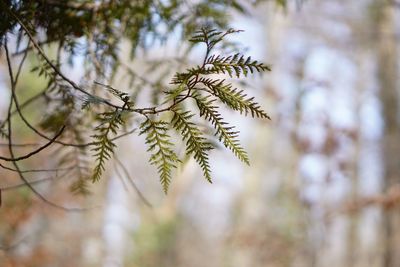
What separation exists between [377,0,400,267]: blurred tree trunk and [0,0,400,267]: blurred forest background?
2 cm

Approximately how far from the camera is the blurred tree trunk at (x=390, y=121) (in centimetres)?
752

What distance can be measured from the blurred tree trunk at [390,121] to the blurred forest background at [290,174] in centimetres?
2

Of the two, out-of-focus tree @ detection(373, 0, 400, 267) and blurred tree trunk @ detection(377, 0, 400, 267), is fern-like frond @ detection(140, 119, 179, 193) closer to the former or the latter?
out-of-focus tree @ detection(373, 0, 400, 267)

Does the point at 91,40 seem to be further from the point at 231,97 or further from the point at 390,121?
the point at 390,121

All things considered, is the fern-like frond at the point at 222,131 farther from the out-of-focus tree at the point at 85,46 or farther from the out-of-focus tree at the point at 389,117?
the out-of-focus tree at the point at 389,117

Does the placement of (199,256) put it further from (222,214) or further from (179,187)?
(179,187)

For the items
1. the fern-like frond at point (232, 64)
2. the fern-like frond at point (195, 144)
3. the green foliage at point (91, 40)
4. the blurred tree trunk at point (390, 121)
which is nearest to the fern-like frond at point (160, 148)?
the fern-like frond at point (195, 144)

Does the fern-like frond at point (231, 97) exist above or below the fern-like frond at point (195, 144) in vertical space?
above

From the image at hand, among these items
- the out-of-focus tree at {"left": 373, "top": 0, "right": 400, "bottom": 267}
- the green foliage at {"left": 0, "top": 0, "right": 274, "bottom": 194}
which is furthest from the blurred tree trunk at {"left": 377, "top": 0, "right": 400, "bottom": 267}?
the green foliage at {"left": 0, "top": 0, "right": 274, "bottom": 194}

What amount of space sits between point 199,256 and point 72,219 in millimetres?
10571

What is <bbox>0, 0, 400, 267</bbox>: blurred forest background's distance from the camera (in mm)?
7086

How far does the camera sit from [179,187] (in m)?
11.1

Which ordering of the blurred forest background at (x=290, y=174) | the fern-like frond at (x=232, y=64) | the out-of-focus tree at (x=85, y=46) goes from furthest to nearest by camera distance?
1. the blurred forest background at (x=290, y=174)
2. the out-of-focus tree at (x=85, y=46)
3. the fern-like frond at (x=232, y=64)

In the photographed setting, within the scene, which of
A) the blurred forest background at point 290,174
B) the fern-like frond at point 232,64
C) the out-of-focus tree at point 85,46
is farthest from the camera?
the blurred forest background at point 290,174
